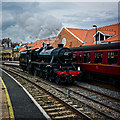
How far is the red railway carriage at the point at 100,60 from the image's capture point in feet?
34.9

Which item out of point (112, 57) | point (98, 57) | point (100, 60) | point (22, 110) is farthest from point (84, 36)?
point (22, 110)

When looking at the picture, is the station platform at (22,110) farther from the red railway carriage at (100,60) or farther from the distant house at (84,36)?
the distant house at (84,36)

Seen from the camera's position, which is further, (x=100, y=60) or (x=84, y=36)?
(x=84, y=36)

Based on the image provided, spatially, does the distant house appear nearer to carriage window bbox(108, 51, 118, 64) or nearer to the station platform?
carriage window bbox(108, 51, 118, 64)

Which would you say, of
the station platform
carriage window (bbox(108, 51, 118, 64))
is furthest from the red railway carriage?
the station platform

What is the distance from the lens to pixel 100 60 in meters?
12.0

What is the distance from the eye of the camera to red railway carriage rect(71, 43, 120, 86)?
34.9ft

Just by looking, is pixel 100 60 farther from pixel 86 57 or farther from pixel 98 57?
pixel 86 57

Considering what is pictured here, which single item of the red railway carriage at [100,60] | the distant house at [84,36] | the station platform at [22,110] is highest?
the distant house at [84,36]

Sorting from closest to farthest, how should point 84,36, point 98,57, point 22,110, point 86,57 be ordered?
point 22,110 → point 98,57 → point 86,57 → point 84,36

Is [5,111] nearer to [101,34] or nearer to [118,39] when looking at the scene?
[118,39]

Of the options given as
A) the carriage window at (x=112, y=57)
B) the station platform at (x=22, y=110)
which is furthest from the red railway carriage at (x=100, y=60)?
the station platform at (x=22, y=110)

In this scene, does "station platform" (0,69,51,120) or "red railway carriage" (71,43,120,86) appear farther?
"red railway carriage" (71,43,120,86)

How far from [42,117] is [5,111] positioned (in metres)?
1.52
